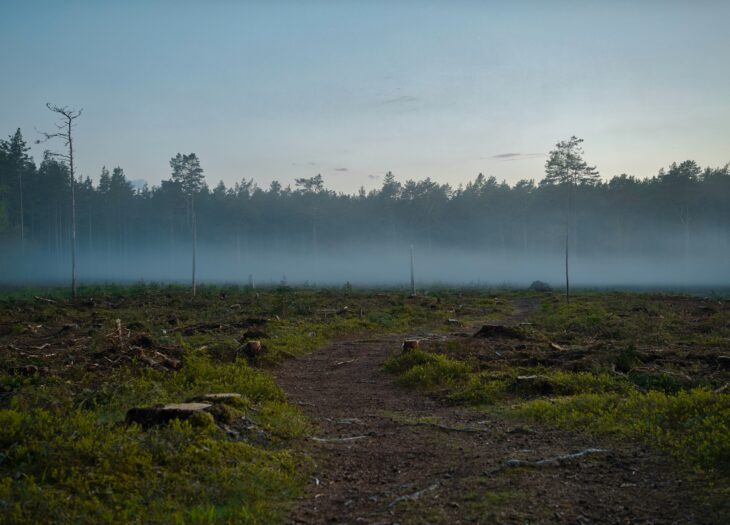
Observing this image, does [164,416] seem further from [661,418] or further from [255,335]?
[255,335]

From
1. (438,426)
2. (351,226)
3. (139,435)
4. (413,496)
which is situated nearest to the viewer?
(413,496)

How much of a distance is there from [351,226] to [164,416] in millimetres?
104341

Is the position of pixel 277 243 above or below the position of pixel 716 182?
below

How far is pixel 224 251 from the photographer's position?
11006 cm

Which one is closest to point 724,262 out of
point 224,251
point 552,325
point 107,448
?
point 552,325

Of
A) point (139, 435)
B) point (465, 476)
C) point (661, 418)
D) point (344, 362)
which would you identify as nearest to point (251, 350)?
point (344, 362)

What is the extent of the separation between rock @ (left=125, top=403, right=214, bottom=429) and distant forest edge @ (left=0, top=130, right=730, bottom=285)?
2638 inches

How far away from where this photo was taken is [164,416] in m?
7.89

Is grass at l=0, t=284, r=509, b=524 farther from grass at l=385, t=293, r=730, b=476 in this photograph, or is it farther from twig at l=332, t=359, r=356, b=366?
grass at l=385, t=293, r=730, b=476

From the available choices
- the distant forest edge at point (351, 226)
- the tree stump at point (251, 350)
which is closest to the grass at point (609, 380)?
the tree stump at point (251, 350)

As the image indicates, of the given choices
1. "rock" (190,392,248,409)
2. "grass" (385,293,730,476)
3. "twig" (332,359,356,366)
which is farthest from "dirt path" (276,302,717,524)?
"twig" (332,359,356,366)

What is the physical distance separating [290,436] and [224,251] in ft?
344

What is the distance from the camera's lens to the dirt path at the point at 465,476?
5.81 m

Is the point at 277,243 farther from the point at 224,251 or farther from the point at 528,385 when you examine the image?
the point at 528,385
